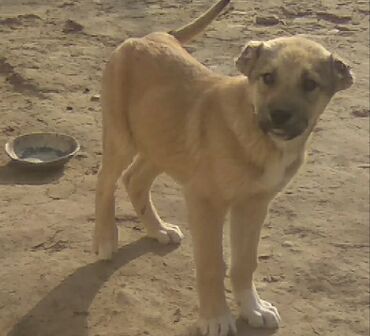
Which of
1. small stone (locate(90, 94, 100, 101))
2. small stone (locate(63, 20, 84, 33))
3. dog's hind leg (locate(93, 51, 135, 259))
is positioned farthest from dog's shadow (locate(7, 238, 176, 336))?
small stone (locate(63, 20, 84, 33))

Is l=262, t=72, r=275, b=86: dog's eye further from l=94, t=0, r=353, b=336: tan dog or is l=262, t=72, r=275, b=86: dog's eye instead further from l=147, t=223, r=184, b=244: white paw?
l=147, t=223, r=184, b=244: white paw

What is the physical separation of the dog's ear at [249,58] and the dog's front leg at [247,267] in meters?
0.77

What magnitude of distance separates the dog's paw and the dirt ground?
0.07 meters

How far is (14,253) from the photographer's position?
5.54 m

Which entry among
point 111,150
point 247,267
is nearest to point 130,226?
point 111,150

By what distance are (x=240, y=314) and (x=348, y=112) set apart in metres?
2.90

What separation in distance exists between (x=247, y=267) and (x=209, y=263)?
34 centimetres

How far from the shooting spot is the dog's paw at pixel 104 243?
18.0ft

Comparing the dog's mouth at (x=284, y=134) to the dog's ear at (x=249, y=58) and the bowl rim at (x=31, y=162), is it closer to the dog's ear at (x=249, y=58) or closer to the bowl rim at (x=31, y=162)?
the dog's ear at (x=249, y=58)

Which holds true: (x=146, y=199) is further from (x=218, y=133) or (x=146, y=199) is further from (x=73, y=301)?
(x=218, y=133)

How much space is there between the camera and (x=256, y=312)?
507cm

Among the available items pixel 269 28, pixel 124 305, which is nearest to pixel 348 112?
pixel 269 28

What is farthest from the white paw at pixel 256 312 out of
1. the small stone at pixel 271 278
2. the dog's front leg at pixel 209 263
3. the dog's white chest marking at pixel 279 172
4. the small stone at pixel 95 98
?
the small stone at pixel 95 98

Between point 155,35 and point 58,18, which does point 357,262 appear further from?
point 58,18
